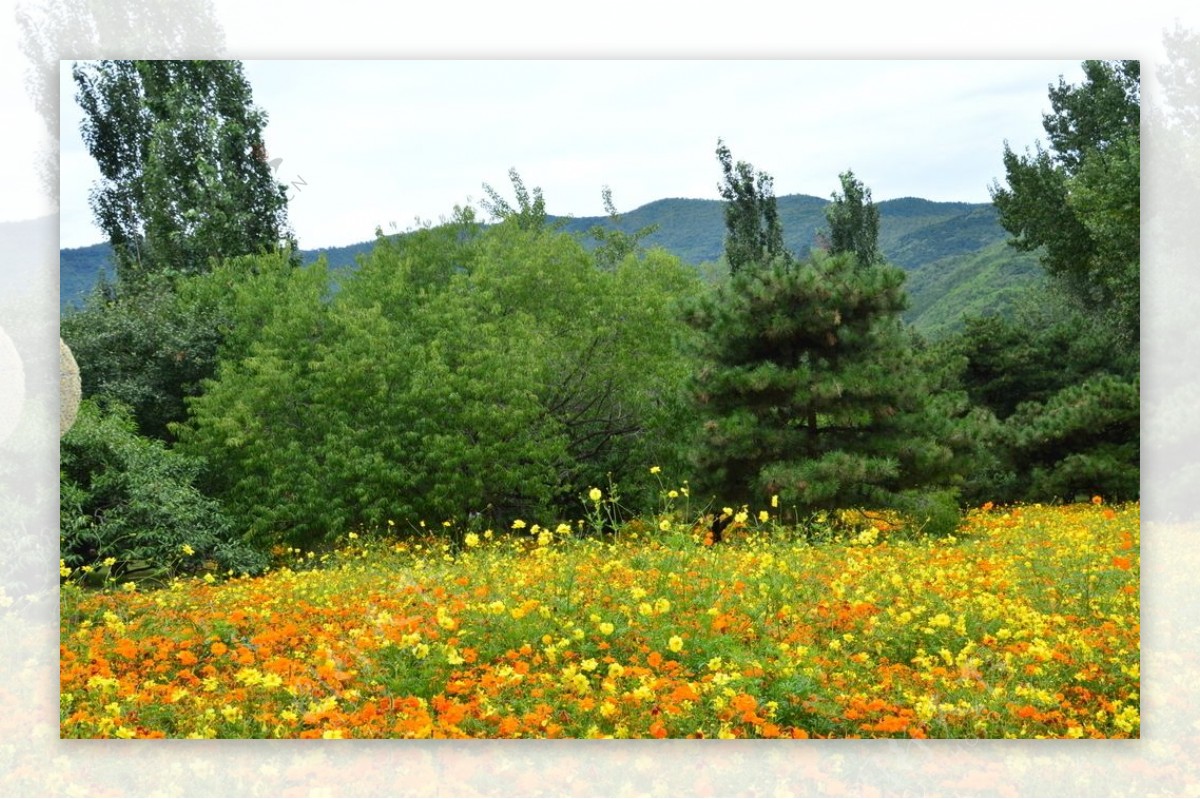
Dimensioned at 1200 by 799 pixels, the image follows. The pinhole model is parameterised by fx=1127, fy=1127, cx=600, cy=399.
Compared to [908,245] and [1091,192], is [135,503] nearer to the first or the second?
[908,245]

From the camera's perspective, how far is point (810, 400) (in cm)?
997

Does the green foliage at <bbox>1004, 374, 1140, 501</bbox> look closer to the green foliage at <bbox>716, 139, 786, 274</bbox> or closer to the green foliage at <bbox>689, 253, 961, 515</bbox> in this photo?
the green foliage at <bbox>689, 253, 961, 515</bbox>

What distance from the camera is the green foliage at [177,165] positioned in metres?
6.96

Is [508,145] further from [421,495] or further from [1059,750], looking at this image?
[1059,750]

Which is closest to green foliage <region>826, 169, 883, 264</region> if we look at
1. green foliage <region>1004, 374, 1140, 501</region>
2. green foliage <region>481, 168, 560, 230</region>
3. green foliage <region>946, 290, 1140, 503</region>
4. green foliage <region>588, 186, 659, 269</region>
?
green foliage <region>946, 290, 1140, 503</region>

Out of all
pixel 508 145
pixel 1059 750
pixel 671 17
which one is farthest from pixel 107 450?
pixel 1059 750

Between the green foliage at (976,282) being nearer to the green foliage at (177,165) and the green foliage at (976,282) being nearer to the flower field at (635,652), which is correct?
the flower field at (635,652)

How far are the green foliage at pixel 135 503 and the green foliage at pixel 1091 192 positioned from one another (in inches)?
217

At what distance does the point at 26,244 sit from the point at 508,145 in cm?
290

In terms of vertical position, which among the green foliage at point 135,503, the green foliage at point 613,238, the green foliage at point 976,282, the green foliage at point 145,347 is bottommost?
the green foliage at point 135,503

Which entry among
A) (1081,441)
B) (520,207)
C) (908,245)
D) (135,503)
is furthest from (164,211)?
(1081,441)

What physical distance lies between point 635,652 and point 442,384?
5.24 m

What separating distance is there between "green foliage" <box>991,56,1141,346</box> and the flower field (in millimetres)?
1525

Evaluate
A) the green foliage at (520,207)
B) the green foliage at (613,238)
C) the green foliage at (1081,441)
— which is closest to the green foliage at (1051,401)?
the green foliage at (1081,441)
